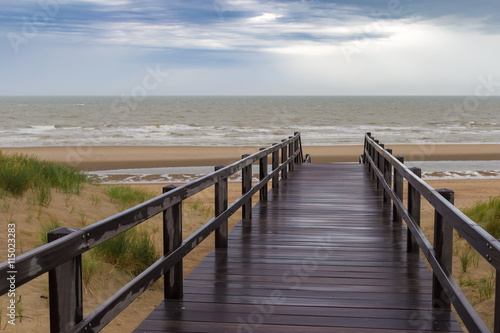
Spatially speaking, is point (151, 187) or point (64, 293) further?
point (151, 187)

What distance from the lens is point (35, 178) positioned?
10297 mm

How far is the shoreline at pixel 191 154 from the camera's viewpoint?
28281 millimetres

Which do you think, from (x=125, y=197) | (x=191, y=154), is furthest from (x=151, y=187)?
(x=191, y=154)

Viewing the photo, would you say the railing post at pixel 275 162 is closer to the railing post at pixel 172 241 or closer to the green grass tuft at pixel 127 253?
the green grass tuft at pixel 127 253

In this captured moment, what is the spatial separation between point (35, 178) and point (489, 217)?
8.45 meters

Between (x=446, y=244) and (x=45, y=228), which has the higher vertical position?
(x=446, y=244)

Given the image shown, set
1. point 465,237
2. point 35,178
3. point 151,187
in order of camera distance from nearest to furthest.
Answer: point 465,237
point 35,178
point 151,187

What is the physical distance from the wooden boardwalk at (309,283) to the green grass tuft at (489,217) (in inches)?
89.1

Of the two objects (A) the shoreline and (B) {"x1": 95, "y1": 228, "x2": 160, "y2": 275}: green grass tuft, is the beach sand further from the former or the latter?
(B) {"x1": 95, "y1": 228, "x2": 160, "y2": 275}: green grass tuft

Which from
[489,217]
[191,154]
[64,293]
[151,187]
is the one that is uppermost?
[64,293]

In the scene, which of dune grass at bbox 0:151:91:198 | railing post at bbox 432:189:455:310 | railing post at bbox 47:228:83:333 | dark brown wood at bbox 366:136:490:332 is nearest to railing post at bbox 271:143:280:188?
dune grass at bbox 0:151:91:198

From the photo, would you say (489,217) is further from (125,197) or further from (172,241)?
(172,241)

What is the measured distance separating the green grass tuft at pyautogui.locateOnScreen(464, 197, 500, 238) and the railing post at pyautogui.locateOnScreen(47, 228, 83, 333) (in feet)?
26.6

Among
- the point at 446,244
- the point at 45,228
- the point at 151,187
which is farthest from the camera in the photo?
the point at 151,187
